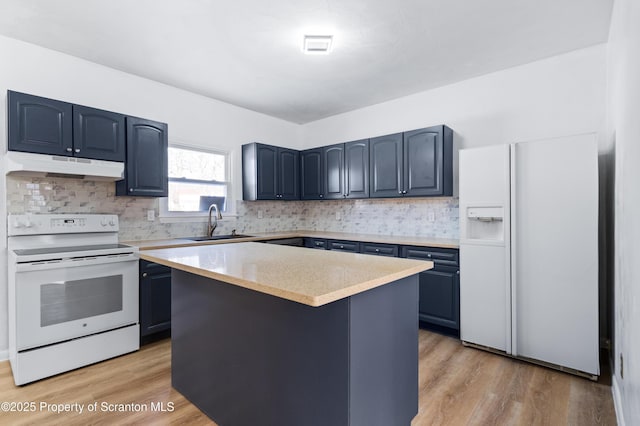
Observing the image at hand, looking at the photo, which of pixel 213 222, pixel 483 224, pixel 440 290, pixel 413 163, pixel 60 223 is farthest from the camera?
pixel 213 222

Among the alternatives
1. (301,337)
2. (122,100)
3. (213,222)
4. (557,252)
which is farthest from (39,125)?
(557,252)

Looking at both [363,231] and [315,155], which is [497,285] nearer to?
[363,231]

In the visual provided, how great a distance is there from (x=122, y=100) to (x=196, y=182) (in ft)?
3.81

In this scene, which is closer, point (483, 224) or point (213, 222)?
point (483, 224)

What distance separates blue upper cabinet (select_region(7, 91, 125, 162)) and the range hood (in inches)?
1.8

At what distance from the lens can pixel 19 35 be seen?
105 inches

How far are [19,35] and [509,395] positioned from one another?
15.0 feet

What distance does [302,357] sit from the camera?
1.44 metres

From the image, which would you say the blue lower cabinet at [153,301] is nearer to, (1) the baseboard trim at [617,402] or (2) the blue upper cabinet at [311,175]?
(2) the blue upper cabinet at [311,175]

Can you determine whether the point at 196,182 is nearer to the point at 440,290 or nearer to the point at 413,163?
the point at 413,163

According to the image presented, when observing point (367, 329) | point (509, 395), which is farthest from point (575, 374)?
point (367, 329)

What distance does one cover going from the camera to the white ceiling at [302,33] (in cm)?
229

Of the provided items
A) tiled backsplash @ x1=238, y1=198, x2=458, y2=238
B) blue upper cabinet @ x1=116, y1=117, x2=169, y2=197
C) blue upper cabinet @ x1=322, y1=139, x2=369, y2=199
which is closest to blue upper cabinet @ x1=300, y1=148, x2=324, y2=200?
blue upper cabinet @ x1=322, y1=139, x2=369, y2=199

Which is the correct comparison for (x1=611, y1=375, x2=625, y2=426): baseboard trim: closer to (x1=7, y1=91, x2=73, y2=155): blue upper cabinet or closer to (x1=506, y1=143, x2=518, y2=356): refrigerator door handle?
(x1=506, y1=143, x2=518, y2=356): refrigerator door handle
